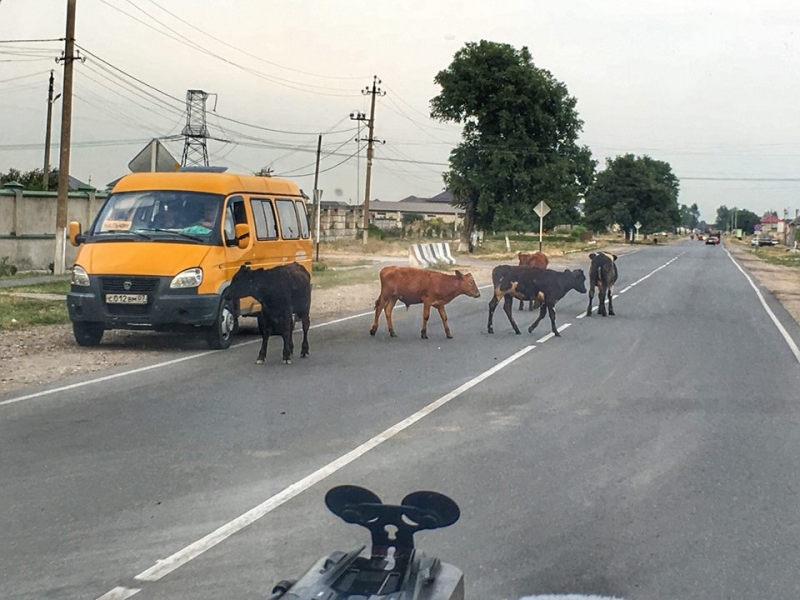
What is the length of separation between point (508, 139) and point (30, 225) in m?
37.4

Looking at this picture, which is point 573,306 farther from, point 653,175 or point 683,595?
point 653,175

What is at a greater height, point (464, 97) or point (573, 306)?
point (464, 97)

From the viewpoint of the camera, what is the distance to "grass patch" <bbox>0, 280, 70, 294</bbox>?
2194 centimetres

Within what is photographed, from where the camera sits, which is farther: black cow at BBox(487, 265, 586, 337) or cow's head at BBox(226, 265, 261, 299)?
black cow at BBox(487, 265, 586, 337)

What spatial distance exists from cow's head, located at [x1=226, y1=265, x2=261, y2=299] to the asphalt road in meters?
0.86

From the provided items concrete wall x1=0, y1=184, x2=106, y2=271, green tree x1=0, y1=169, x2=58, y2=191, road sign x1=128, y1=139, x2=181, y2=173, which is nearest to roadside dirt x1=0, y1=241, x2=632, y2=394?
road sign x1=128, y1=139, x2=181, y2=173

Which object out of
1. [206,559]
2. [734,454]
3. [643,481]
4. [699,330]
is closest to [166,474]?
[206,559]

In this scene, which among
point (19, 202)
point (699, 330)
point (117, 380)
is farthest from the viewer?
point (19, 202)

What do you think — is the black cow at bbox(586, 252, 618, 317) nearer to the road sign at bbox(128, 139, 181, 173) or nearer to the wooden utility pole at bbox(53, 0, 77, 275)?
the road sign at bbox(128, 139, 181, 173)

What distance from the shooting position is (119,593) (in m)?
4.69

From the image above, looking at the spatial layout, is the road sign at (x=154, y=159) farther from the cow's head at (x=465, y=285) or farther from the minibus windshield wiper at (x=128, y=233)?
the cow's head at (x=465, y=285)

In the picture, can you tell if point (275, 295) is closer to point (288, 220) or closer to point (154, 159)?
point (288, 220)

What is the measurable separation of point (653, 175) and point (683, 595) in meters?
128

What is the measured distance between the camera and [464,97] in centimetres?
6266
